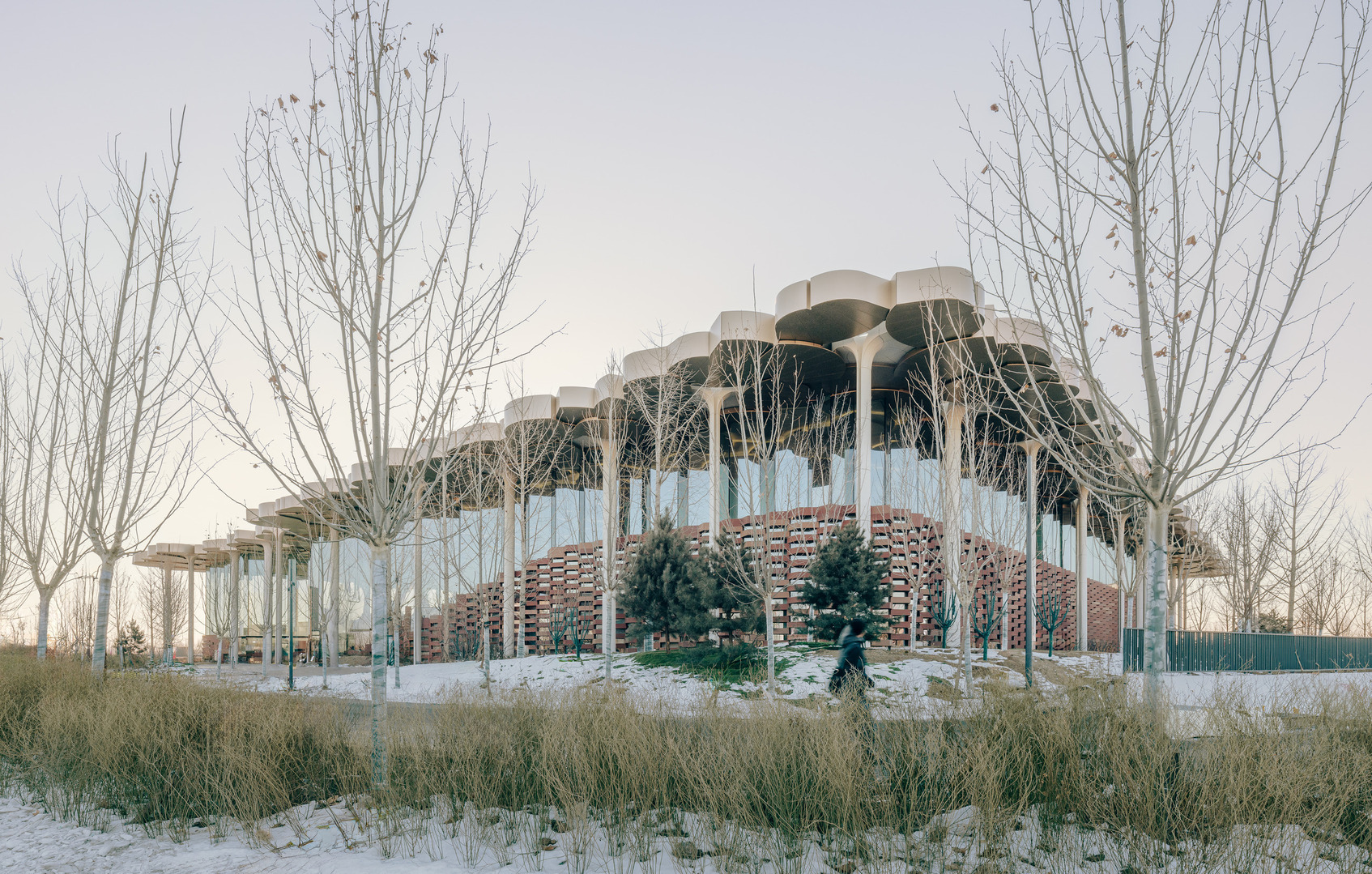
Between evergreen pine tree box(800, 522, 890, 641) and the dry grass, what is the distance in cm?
1024

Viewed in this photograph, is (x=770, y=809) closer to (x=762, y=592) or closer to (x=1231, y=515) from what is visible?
(x=762, y=592)

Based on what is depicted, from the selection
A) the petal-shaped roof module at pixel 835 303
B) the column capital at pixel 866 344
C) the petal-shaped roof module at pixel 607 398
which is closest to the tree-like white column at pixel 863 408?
the column capital at pixel 866 344

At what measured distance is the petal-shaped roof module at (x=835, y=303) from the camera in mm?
16656

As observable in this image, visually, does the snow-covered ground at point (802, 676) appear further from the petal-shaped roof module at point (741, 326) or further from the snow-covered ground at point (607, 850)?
the petal-shaped roof module at point (741, 326)

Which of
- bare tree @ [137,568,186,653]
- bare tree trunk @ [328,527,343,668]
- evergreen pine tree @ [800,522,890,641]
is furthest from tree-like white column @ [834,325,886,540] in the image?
bare tree @ [137,568,186,653]

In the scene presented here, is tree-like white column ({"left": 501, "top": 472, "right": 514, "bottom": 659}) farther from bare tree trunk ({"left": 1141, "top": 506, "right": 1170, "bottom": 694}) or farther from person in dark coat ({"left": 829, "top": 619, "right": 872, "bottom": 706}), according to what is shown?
bare tree trunk ({"left": 1141, "top": 506, "right": 1170, "bottom": 694})

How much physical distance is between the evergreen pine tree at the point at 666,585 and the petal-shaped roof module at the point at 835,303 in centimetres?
579

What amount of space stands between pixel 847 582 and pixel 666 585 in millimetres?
4156

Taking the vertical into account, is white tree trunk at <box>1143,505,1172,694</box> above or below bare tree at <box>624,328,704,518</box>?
below

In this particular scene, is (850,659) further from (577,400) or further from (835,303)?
(577,400)

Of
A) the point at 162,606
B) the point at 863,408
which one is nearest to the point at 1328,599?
the point at 863,408

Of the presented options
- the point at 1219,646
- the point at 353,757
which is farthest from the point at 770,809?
the point at 1219,646

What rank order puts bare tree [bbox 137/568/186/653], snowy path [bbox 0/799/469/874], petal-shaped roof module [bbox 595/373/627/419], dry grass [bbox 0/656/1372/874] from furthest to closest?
bare tree [bbox 137/568/186/653], petal-shaped roof module [bbox 595/373/627/419], snowy path [bbox 0/799/469/874], dry grass [bbox 0/656/1372/874]

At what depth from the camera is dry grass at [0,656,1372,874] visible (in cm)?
395
